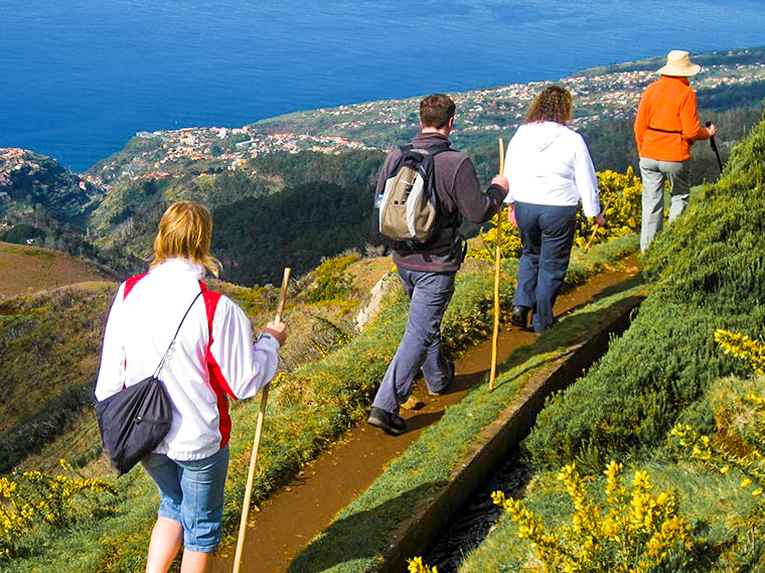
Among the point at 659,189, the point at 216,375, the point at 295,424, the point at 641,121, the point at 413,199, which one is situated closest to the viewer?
the point at 216,375

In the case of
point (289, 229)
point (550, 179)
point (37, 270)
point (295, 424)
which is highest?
point (550, 179)

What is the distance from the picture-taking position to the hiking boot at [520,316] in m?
7.96

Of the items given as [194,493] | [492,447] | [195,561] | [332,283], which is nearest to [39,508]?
[195,561]

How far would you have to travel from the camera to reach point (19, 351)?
122 ft

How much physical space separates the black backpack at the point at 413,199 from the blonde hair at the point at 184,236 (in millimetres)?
1969

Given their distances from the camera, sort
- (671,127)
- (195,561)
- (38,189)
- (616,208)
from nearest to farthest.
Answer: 1. (195,561)
2. (671,127)
3. (616,208)
4. (38,189)

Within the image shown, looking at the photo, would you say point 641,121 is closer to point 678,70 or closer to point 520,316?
point 678,70

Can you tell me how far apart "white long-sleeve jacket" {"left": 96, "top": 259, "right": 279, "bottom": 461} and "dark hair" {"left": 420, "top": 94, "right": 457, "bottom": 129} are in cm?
239

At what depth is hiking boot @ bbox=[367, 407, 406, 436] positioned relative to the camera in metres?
6.15

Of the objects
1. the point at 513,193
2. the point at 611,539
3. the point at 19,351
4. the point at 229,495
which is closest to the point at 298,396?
the point at 229,495

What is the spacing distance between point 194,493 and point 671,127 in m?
6.55

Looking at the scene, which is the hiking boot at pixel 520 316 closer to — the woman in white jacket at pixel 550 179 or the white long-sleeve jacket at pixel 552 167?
the woman in white jacket at pixel 550 179

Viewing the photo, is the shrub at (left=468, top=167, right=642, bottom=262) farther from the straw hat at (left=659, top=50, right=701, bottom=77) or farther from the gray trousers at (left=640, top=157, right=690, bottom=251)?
the straw hat at (left=659, top=50, right=701, bottom=77)

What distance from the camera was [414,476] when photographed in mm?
5426
